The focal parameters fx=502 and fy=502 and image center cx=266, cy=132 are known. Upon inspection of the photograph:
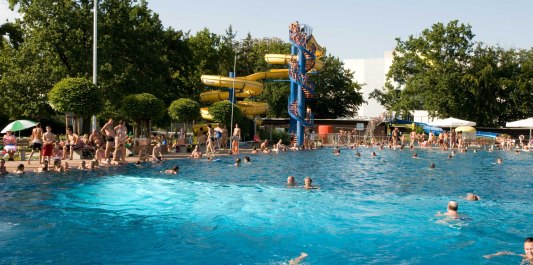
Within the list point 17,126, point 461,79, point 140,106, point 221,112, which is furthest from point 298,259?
point 461,79

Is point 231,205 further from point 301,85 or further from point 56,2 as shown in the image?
point 301,85

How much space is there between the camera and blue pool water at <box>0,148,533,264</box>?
28.6 ft

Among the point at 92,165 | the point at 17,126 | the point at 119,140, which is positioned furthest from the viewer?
the point at 17,126

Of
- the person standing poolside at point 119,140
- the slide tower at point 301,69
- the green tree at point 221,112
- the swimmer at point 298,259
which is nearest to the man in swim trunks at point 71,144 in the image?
the person standing poolside at point 119,140

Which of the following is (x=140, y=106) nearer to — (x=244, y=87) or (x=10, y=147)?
(x=10, y=147)

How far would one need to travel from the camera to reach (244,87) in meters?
36.4

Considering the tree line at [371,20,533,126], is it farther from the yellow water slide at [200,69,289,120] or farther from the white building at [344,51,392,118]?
the white building at [344,51,392,118]

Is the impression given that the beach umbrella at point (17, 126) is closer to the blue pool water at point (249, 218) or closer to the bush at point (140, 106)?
the bush at point (140, 106)

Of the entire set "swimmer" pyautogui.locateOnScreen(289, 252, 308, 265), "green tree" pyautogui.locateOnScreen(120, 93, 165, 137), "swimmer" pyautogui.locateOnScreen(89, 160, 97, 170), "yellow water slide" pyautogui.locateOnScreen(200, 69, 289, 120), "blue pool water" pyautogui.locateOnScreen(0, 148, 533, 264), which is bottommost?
"swimmer" pyautogui.locateOnScreen(289, 252, 308, 265)

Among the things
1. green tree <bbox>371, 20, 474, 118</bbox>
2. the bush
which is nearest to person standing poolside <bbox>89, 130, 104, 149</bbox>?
the bush

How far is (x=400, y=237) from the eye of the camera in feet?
33.1

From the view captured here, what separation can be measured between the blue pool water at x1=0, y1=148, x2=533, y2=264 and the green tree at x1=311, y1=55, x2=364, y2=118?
38.2 metres

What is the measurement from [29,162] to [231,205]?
8.63 metres

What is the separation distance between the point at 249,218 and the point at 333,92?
47.7 metres
